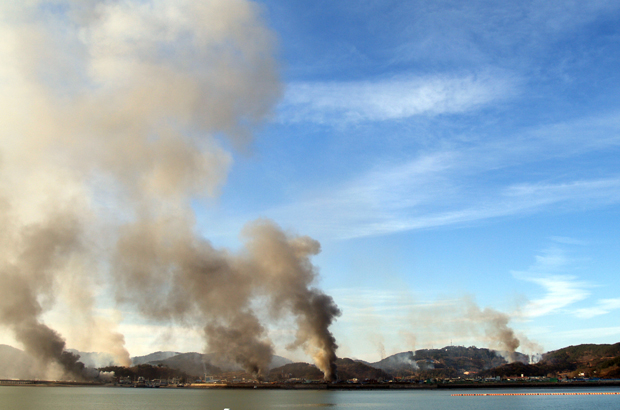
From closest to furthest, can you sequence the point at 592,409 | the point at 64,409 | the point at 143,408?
the point at 592,409 < the point at 64,409 < the point at 143,408

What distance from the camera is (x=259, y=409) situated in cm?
12638

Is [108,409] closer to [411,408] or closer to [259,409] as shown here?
[259,409]

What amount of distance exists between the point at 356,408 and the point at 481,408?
34.9 metres

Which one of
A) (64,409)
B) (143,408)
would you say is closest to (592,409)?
(143,408)

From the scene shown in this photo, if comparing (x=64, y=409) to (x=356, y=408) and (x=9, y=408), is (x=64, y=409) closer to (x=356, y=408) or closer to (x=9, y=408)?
(x=9, y=408)

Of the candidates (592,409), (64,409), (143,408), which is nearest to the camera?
(592,409)

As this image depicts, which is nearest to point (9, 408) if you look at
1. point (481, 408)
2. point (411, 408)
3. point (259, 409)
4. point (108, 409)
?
point (108, 409)

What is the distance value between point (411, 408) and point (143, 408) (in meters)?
79.3

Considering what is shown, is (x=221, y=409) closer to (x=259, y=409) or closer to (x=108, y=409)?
(x=259, y=409)

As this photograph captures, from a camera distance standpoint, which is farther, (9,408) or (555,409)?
(9,408)

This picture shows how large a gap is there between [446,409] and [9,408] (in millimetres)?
124092

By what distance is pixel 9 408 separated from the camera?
134m

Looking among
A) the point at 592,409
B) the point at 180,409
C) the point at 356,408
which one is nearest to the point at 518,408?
the point at 592,409

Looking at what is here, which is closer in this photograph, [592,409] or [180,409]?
[592,409]
